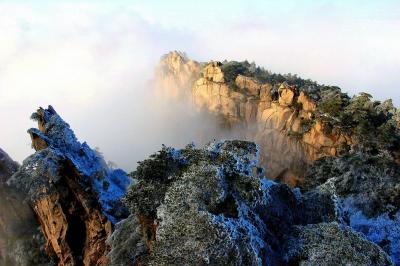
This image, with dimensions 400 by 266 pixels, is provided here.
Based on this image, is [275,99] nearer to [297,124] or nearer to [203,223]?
[297,124]

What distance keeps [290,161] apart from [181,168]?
38031 mm

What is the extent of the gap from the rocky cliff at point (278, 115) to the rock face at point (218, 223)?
32360mm

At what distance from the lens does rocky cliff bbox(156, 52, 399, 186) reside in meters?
65.9

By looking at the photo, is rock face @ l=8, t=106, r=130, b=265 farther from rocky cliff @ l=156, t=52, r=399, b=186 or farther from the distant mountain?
rocky cliff @ l=156, t=52, r=399, b=186

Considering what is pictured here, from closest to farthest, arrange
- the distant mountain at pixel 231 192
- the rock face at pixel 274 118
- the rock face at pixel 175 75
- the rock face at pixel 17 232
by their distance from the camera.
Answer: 1. the distant mountain at pixel 231 192
2. the rock face at pixel 17 232
3. the rock face at pixel 274 118
4. the rock face at pixel 175 75

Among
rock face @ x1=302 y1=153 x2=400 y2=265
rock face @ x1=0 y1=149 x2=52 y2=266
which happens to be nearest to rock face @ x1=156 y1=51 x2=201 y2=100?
rock face @ x1=302 y1=153 x2=400 y2=265

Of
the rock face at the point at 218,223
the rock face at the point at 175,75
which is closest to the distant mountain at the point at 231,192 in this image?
the rock face at the point at 218,223

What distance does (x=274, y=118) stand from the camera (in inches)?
2825

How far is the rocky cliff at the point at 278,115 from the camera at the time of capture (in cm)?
6588

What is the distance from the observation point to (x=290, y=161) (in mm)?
67812

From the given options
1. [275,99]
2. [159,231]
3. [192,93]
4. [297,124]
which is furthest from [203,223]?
[192,93]

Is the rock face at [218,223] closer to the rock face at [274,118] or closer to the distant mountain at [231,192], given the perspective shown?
the distant mountain at [231,192]

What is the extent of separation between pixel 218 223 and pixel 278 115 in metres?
45.3

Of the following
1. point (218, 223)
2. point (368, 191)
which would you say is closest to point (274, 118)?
point (368, 191)
